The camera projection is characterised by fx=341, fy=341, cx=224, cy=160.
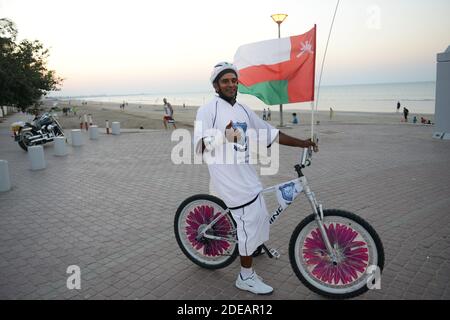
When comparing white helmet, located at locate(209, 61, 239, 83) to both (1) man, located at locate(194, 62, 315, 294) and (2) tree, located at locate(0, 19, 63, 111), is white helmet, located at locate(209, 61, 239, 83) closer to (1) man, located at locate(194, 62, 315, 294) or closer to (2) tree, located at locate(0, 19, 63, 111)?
(1) man, located at locate(194, 62, 315, 294)

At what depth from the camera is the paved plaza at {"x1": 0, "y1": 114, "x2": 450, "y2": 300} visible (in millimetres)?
3398

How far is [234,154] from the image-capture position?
9.89ft

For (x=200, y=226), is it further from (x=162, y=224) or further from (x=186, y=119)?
(x=186, y=119)

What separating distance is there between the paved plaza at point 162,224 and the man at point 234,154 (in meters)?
0.60

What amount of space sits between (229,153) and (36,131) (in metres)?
12.6

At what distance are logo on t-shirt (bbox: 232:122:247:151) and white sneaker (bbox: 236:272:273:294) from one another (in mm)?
1269

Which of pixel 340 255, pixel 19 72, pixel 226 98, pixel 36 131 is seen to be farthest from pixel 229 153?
pixel 19 72

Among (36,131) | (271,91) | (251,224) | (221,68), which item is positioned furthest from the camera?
(36,131)

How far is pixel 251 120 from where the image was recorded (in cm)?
325

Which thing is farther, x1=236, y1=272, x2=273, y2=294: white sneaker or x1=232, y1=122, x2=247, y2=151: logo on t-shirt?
x1=236, y1=272, x2=273, y2=294: white sneaker

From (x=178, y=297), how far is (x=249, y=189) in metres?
1.23

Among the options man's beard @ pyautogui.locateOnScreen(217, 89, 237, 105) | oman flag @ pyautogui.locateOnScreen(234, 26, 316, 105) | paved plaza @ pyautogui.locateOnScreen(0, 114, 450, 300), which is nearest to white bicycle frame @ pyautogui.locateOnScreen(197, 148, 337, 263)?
paved plaza @ pyautogui.locateOnScreen(0, 114, 450, 300)

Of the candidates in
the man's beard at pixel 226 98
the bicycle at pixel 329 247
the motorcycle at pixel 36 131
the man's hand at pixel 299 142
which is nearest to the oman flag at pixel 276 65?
the man's hand at pixel 299 142
